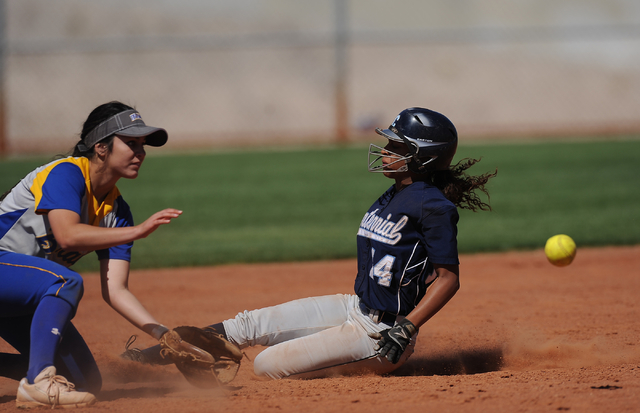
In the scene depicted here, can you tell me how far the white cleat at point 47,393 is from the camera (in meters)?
2.83

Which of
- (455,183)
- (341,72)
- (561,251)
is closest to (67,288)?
(455,183)

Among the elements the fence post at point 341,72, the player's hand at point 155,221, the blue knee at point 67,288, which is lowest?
the blue knee at point 67,288

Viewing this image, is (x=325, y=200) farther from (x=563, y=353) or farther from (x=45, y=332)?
(x=45, y=332)

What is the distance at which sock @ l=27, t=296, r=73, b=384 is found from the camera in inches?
112

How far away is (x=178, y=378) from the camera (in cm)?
392

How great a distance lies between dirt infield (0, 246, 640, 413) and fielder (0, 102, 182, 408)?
0.26m

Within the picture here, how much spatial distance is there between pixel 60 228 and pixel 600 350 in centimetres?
319

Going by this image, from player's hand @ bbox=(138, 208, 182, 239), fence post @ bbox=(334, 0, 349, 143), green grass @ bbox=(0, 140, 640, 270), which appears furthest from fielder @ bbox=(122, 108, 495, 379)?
fence post @ bbox=(334, 0, 349, 143)

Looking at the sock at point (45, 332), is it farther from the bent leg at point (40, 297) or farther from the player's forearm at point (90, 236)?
the player's forearm at point (90, 236)

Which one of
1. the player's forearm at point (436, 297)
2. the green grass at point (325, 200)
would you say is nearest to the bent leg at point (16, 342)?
the player's forearm at point (436, 297)

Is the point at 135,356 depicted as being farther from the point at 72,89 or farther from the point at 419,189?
the point at 72,89

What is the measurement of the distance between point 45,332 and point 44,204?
1.94 ft

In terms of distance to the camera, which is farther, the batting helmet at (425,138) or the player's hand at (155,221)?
the batting helmet at (425,138)

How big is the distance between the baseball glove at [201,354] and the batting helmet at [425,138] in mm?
1255
